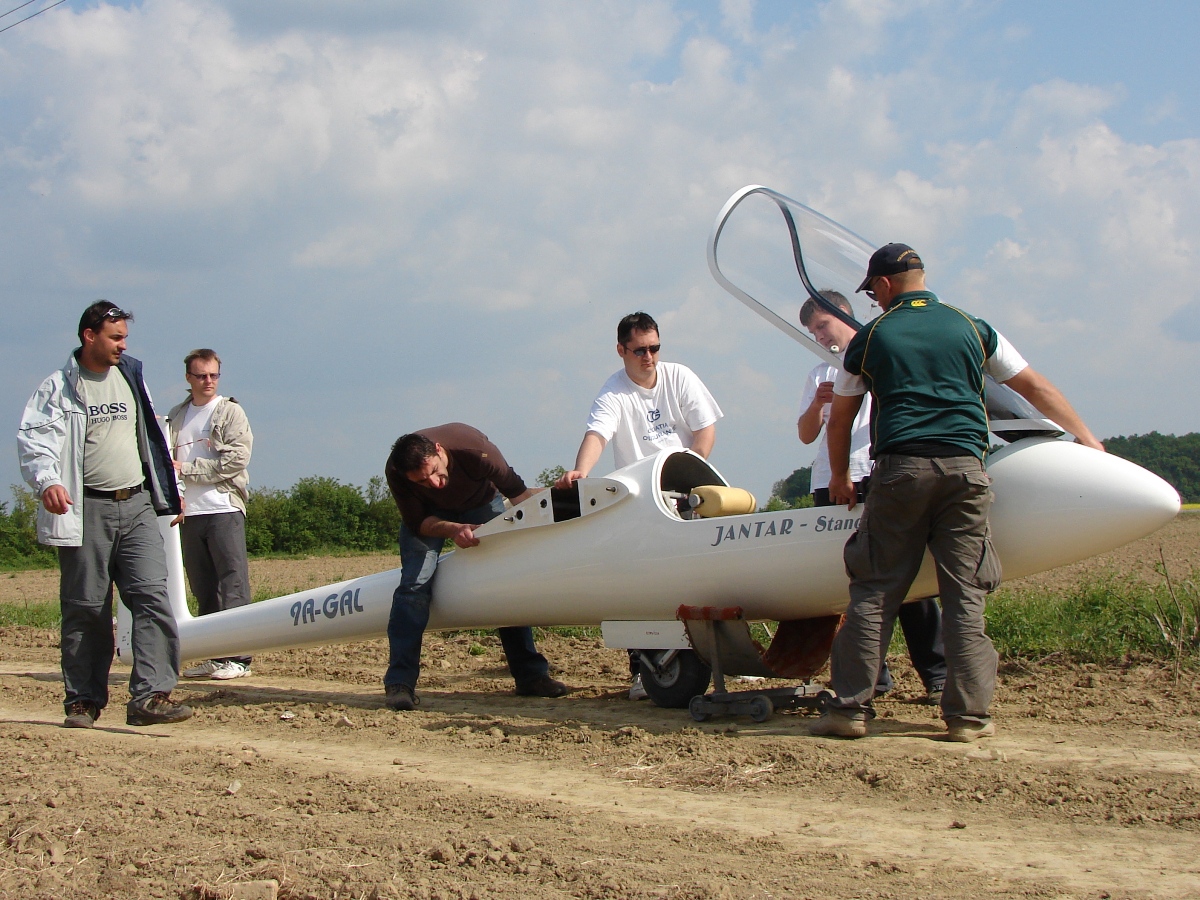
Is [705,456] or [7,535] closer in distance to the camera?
[705,456]

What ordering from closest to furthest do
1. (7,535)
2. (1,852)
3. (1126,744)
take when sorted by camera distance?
(1,852)
(1126,744)
(7,535)

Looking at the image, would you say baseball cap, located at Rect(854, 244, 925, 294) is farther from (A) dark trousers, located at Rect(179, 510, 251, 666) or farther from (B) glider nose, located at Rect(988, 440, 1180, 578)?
(A) dark trousers, located at Rect(179, 510, 251, 666)

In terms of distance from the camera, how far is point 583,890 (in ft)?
8.29

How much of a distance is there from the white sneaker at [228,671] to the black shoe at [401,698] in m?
1.91

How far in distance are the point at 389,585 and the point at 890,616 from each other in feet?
9.79

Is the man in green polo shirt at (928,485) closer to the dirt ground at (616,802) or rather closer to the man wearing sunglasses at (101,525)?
the dirt ground at (616,802)

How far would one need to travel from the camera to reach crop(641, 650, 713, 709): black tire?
200 inches

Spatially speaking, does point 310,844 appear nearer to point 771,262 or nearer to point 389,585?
point 389,585

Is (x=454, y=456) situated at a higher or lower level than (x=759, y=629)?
higher

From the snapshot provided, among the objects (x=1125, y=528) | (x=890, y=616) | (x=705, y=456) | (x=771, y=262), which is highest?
(x=771, y=262)

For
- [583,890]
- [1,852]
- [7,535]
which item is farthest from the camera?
[7,535]

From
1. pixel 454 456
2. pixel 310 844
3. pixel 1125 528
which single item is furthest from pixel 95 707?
pixel 1125 528

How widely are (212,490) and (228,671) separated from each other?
122 cm

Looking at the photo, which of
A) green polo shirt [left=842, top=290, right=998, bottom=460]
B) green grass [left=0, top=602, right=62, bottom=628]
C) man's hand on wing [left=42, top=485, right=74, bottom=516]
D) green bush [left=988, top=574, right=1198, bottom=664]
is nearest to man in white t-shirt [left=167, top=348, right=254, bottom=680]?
man's hand on wing [left=42, top=485, right=74, bottom=516]
